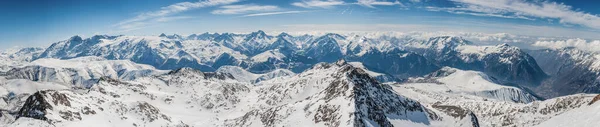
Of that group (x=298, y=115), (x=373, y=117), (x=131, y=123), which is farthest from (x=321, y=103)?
(x=131, y=123)

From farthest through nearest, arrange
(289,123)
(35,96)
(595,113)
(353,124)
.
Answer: (289,123)
(35,96)
(353,124)
(595,113)

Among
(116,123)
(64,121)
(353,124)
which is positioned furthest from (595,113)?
(116,123)

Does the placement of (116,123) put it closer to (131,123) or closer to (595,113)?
(131,123)

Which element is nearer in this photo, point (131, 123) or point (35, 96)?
point (35, 96)

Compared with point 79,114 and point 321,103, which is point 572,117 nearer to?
point 321,103

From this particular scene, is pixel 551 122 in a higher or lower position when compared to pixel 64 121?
higher

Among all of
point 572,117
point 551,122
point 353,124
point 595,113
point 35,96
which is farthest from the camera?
point 35,96

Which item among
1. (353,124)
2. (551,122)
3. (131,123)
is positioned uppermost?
(551,122)

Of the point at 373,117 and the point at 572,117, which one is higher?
the point at 572,117

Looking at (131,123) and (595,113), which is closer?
(595,113)
